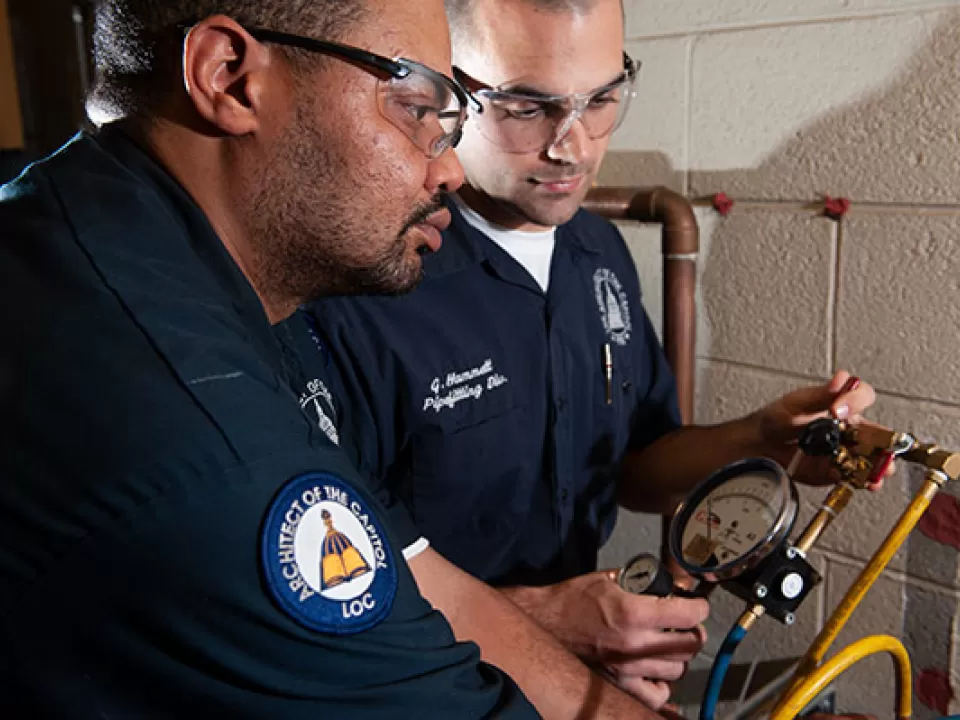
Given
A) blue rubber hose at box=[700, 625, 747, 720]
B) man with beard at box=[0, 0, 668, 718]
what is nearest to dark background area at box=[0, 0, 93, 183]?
man with beard at box=[0, 0, 668, 718]

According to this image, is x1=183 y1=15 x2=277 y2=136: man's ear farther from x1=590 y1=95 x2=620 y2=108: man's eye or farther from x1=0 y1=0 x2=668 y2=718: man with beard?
x1=590 y1=95 x2=620 y2=108: man's eye

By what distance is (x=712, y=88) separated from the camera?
5.32 feet

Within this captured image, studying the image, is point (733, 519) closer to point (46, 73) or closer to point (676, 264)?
point (676, 264)

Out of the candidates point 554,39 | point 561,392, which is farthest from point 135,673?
point 554,39

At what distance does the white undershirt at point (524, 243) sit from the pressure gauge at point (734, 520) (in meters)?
0.48

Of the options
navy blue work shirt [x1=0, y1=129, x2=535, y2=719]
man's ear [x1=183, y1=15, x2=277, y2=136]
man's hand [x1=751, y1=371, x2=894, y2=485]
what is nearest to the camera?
navy blue work shirt [x1=0, y1=129, x2=535, y2=719]

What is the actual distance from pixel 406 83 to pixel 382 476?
0.63 metres

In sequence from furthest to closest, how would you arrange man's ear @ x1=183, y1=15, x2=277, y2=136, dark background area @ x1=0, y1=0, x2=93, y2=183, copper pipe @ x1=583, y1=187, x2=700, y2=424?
1. dark background area @ x1=0, y1=0, x2=93, y2=183
2. copper pipe @ x1=583, y1=187, x2=700, y2=424
3. man's ear @ x1=183, y1=15, x2=277, y2=136

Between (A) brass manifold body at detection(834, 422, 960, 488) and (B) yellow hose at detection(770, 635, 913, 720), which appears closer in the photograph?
(B) yellow hose at detection(770, 635, 913, 720)

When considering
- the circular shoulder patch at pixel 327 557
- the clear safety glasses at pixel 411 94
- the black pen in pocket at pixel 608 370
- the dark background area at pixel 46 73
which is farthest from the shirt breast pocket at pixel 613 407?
the dark background area at pixel 46 73

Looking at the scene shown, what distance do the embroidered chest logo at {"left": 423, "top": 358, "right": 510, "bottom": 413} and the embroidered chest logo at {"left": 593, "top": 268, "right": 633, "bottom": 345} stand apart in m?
0.28

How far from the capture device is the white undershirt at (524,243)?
1389 mm

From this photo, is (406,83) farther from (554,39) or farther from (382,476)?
(382,476)

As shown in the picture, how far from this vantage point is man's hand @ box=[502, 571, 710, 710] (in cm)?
109
